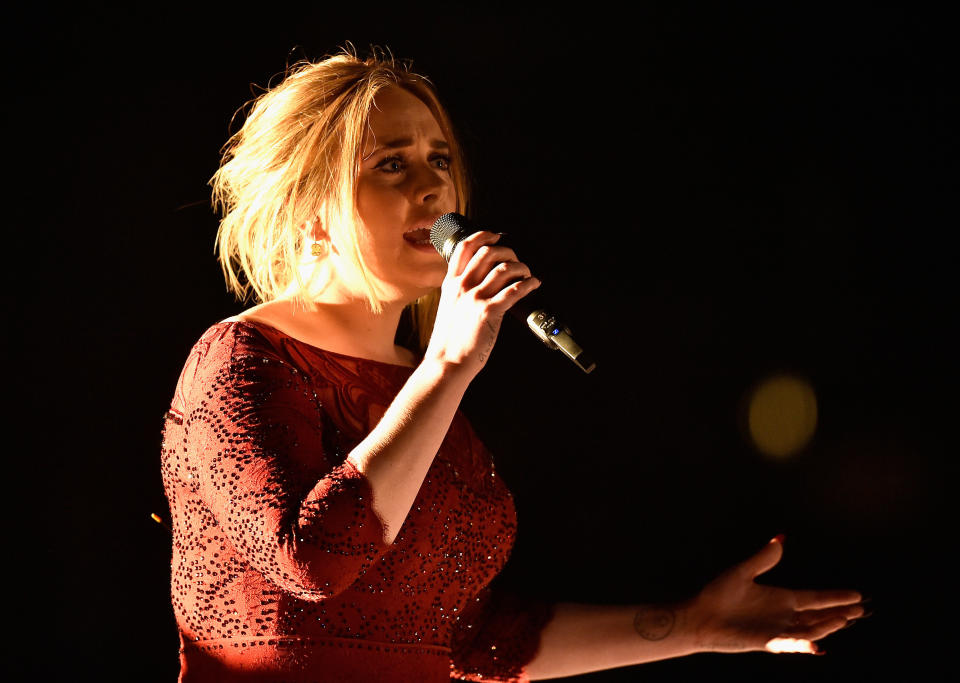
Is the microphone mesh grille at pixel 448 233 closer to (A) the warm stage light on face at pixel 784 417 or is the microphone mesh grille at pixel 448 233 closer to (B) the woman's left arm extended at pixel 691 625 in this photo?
(B) the woman's left arm extended at pixel 691 625

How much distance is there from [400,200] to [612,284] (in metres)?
0.92

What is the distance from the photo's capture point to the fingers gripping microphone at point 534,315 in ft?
3.51

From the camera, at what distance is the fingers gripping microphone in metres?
1.07

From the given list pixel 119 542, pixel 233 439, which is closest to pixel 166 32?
pixel 119 542

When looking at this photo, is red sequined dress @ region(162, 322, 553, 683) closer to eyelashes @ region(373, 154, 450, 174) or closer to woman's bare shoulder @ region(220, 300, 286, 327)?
woman's bare shoulder @ region(220, 300, 286, 327)

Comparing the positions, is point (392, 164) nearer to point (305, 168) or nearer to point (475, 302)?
point (305, 168)

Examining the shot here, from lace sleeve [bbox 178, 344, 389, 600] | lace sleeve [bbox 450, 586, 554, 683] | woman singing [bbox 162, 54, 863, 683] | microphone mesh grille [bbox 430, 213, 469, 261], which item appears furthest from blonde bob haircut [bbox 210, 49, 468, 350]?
lace sleeve [bbox 450, 586, 554, 683]

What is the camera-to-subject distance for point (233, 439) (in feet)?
3.45

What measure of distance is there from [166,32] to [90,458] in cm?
90

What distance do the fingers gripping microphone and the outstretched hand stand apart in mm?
681

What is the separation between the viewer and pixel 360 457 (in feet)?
3.31

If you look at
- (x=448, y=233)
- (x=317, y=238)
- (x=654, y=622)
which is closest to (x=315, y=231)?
(x=317, y=238)

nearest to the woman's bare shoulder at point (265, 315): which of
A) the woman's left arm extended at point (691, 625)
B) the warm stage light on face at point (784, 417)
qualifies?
the woman's left arm extended at point (691, 625)

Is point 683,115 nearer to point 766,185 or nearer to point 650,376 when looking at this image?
point 766,185
